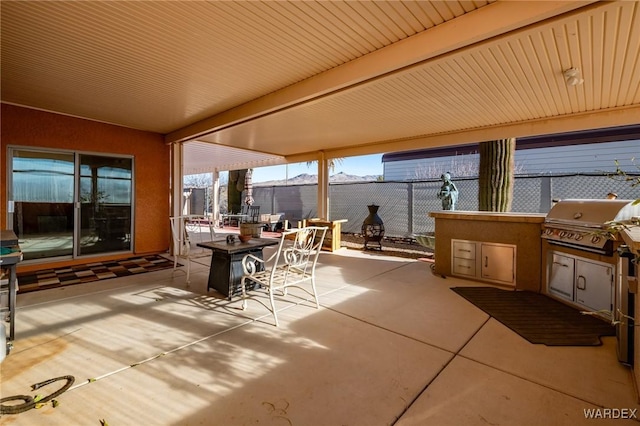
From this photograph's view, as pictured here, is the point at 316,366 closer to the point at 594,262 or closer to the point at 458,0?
the point at 458,0

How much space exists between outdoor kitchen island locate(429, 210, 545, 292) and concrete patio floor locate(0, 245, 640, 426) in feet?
3.70

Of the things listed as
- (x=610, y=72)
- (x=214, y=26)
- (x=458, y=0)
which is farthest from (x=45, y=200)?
(x=610, y=72)

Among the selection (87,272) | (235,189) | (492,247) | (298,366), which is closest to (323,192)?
(492,247)

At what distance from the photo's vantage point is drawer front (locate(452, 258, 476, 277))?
4.32 meters

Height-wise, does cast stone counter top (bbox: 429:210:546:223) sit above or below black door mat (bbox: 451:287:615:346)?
above

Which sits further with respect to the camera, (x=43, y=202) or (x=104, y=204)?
(x=104, y=204)

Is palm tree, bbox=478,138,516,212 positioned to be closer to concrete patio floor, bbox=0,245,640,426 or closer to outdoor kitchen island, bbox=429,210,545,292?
outdoor kitchen island, bbox=429,210,545,292

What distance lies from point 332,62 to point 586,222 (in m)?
3.14

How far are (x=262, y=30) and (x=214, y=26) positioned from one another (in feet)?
1.30

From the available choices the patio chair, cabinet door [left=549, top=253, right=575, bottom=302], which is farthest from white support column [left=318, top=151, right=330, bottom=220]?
cabinet door [left=549, top=253, right=575, bottom=302]

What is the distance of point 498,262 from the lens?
4.08 meters

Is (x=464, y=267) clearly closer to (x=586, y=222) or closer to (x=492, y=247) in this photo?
(x=492, y=247)

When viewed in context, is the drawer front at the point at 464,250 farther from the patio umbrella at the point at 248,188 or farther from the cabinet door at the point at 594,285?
the patio umbrella at the point at 248,188

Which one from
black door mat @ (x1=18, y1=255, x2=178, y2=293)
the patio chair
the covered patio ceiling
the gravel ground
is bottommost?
black door mat @ (x1=18, y1=255, x2=178, y2=293)
